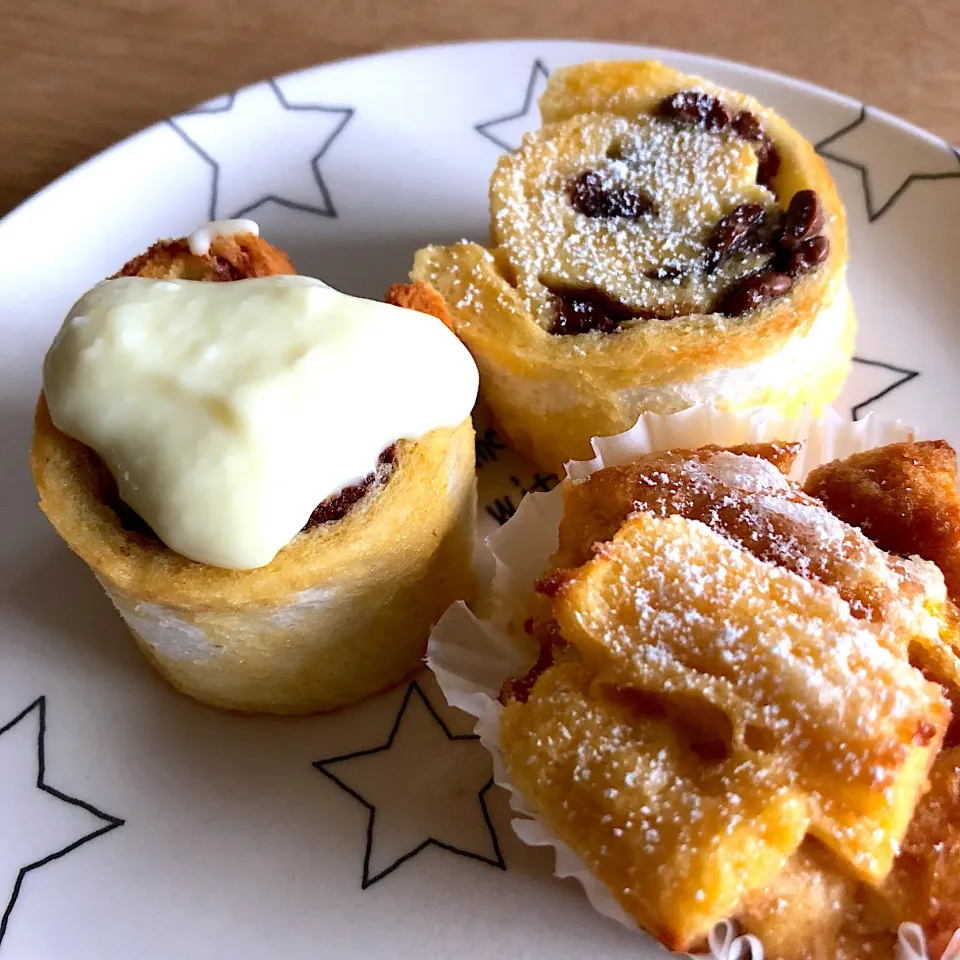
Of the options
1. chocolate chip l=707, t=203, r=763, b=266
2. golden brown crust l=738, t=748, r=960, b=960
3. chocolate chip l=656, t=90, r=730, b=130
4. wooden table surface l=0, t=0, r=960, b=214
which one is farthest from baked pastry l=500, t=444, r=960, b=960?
wooden table surface l=0, t=0, r=960, b=214

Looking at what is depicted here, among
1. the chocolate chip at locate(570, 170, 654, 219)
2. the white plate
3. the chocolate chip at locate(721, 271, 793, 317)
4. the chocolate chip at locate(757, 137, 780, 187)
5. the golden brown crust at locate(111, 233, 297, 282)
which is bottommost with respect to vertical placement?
the white plate

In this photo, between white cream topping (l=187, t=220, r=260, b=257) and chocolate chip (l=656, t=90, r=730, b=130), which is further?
chocolate chip (l=656, t=90, r=730, b=130)

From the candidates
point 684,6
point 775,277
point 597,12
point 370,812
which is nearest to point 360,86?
point 597,12

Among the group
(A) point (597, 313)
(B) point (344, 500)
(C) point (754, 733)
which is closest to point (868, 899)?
(C) point (754, 733)

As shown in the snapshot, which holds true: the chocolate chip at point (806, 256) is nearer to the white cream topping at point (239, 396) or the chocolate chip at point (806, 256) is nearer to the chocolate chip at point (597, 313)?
A: the chocolate chip at point (597, 313)

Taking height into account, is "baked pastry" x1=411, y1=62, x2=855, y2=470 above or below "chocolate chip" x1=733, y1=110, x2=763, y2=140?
below

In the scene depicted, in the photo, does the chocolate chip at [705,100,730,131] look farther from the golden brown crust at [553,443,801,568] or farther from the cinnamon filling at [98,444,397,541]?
the cinnamon filling at [98,444,397,541]
